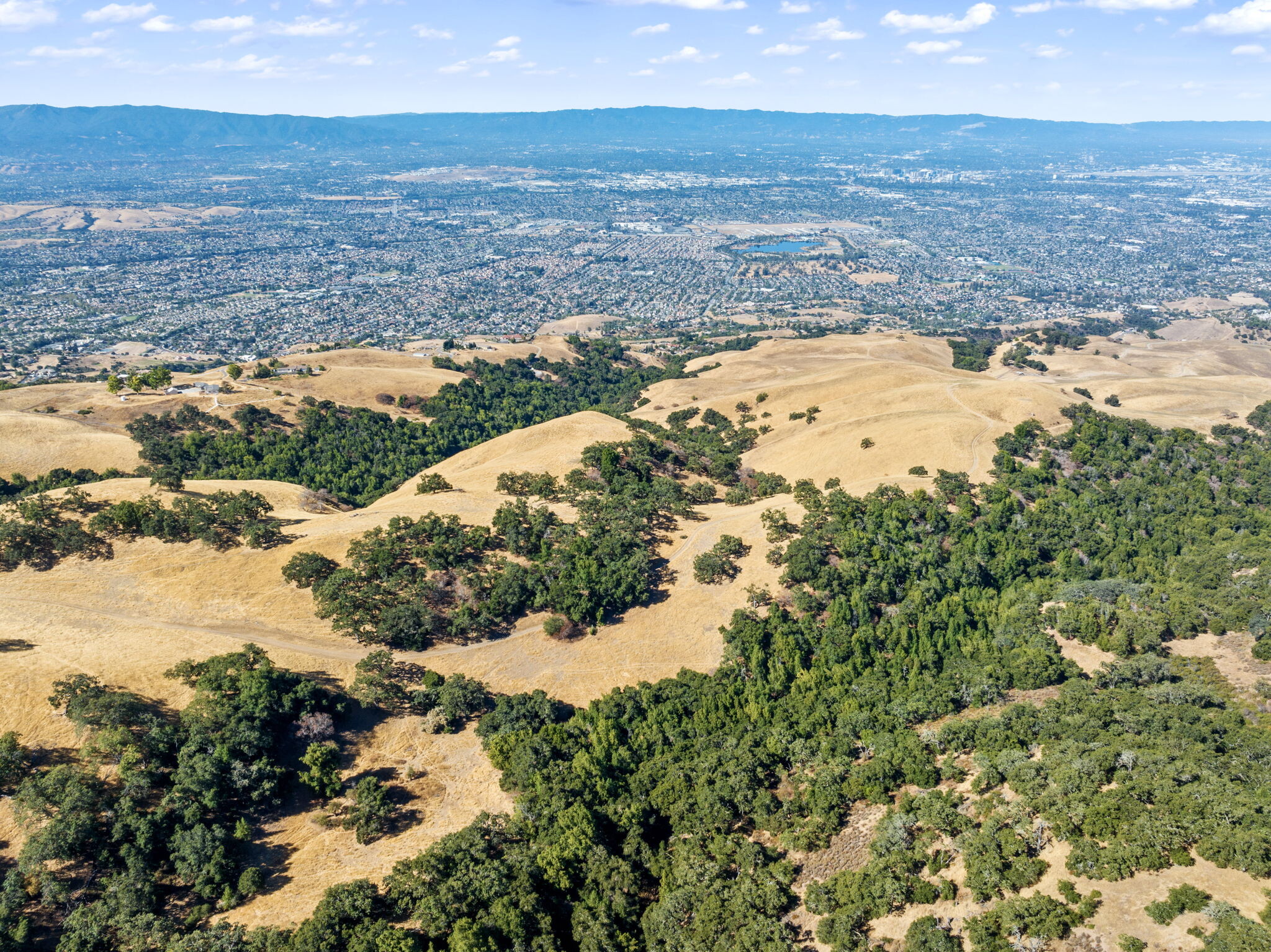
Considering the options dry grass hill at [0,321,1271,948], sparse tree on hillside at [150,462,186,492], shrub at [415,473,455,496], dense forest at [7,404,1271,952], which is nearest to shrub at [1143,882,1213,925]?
dense forest at [7,404,1271,952]

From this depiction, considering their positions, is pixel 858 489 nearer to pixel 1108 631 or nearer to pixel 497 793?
pixel 1108 631

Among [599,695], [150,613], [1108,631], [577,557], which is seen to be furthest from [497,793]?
[1108,631]

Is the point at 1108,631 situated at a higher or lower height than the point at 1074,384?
lower

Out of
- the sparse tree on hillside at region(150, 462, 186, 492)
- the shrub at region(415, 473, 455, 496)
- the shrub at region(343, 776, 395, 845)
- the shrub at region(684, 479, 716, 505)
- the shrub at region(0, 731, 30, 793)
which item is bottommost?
the shrub at region(343, 776, 395, 845)

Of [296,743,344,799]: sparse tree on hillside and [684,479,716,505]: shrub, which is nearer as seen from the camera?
[296,743,344,799]: sparse tree on hillside

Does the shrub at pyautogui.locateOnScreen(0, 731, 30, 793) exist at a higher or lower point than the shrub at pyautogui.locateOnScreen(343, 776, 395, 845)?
higher

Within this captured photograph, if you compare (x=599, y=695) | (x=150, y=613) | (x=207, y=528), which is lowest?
(x=599, y=695)

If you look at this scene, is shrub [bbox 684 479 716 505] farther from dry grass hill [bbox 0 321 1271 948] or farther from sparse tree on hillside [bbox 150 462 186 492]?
sparse tree on hillside [bbox 150 462 186 492]
